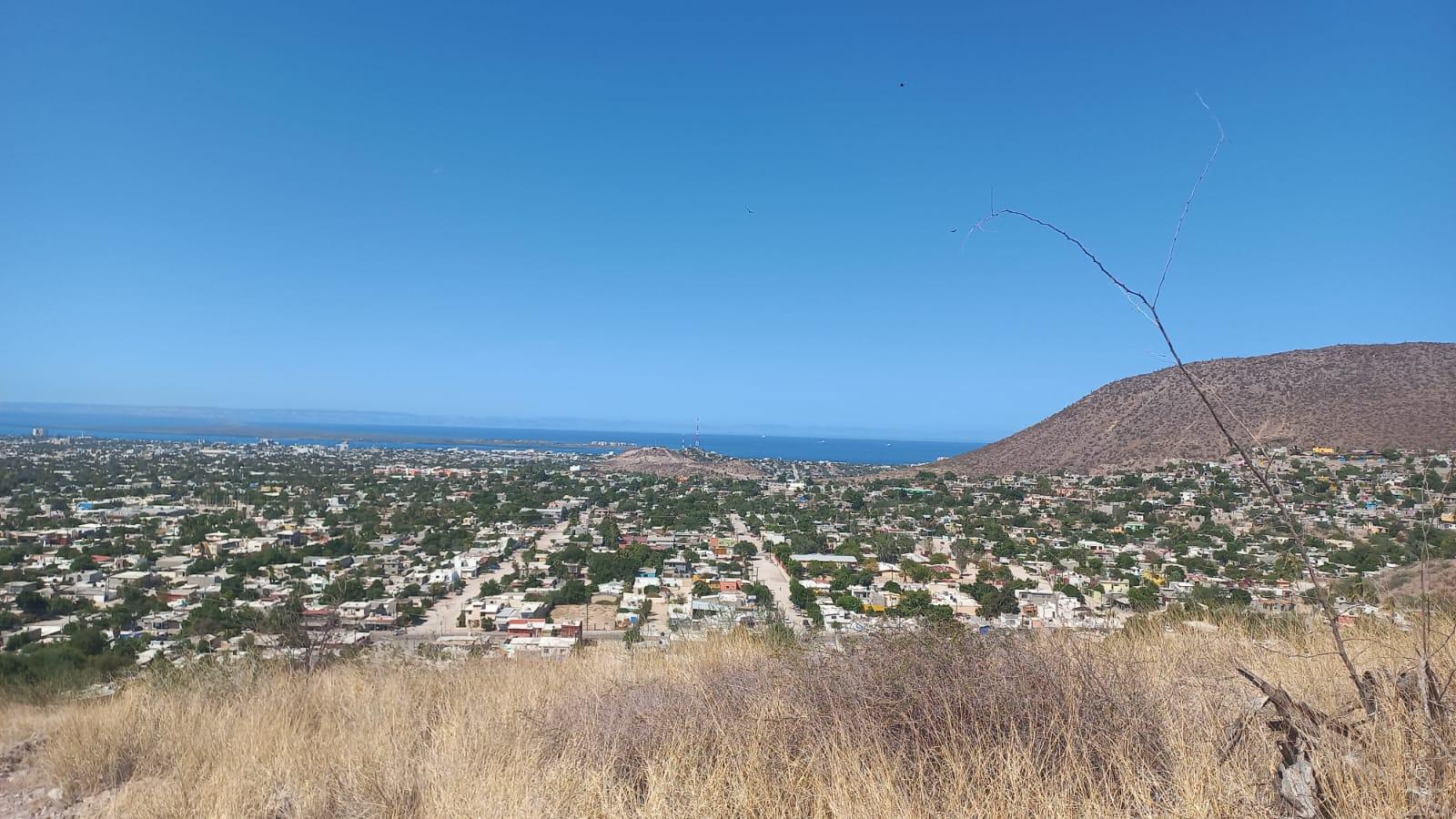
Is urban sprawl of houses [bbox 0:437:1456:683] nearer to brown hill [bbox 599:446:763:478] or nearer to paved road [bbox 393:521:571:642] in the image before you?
paved road [bbox 393:521:571:642]

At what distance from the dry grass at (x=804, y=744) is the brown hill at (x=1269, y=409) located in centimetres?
1620

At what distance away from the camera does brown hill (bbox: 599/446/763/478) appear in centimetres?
5497

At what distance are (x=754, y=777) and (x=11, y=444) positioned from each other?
84.5 meters

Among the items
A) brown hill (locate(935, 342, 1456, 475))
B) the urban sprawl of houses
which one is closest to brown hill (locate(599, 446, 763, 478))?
the urban sprawl of houses

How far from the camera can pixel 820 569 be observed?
55.3 ft

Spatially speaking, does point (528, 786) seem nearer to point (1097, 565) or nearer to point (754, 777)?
point (754, 777)

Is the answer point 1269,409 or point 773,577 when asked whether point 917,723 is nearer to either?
point 773,577

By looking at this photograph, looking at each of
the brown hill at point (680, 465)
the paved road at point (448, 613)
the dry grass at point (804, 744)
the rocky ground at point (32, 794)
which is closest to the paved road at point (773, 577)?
the paved road at point (448, 613)

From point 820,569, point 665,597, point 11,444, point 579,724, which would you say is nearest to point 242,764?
point 579,724

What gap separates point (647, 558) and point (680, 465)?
4037 centimetres

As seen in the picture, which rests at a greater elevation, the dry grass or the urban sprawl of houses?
the dry grass

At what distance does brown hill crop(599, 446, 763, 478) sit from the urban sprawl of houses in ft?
54.1

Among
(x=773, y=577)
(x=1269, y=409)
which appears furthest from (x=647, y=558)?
(x=1269, y=409)

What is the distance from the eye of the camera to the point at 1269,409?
73.5ft
